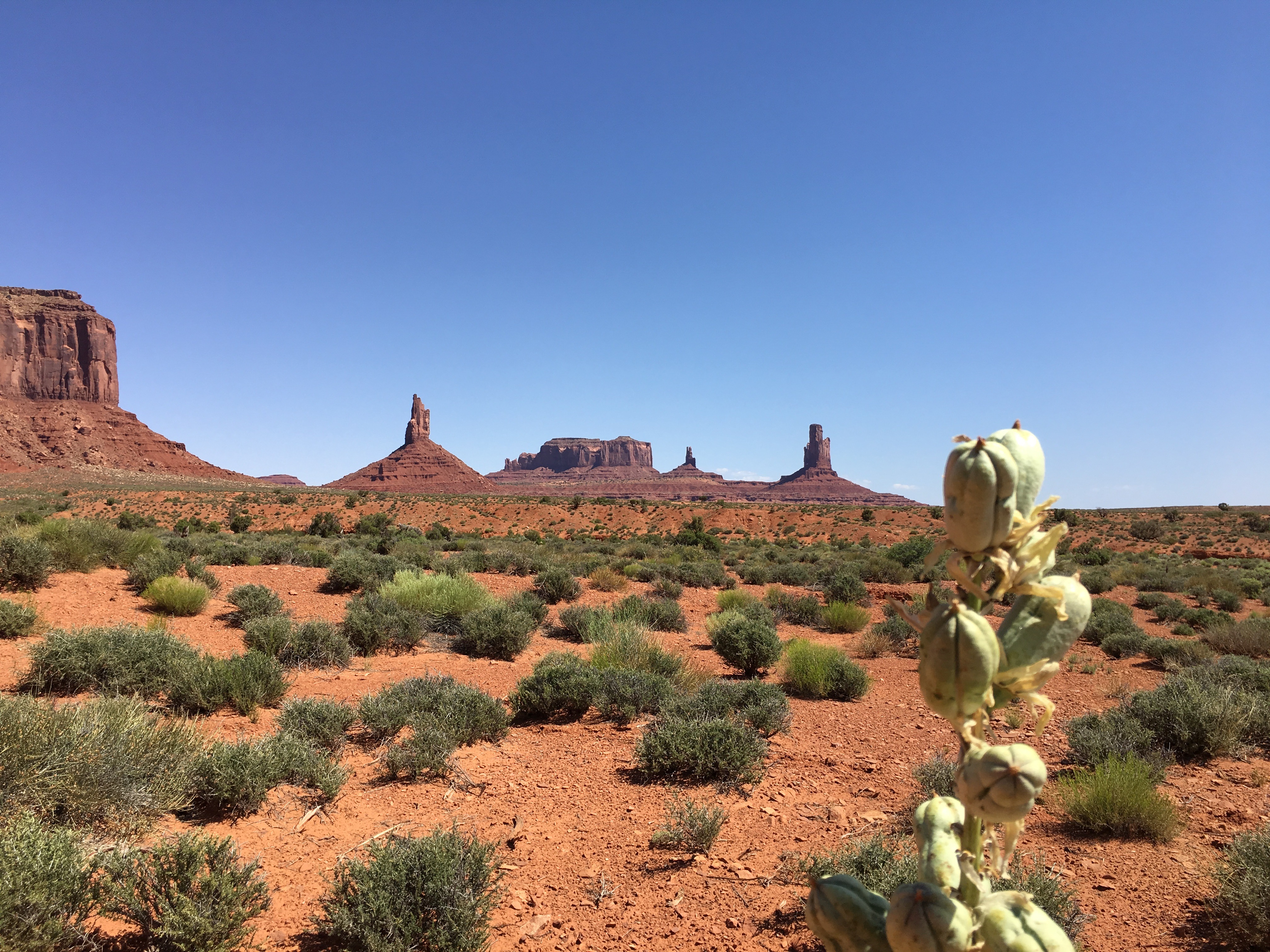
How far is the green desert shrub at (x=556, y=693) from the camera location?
22.6 ft

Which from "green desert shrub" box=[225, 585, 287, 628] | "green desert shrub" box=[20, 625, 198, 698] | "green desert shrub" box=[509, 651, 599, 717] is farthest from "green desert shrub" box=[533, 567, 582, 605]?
"green desert shrub" box=[20, 625, 198, 698]

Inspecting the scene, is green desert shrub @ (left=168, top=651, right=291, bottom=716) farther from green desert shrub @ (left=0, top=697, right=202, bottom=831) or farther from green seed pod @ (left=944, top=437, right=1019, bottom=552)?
green seed pod @ (left=944, top=437, right=1019, bottom=552)

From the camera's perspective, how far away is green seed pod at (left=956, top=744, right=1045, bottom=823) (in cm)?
95

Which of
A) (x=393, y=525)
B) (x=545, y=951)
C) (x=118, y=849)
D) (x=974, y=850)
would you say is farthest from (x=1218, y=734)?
(x=393, y=525)

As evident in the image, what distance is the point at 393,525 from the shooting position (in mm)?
33531

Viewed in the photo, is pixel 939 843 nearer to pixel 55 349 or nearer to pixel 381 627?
pixel 381 627

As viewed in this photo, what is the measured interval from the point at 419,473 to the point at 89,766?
106 meters

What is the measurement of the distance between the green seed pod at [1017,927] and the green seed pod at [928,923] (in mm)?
44

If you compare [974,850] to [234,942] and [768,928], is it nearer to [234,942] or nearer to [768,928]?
[768,928]

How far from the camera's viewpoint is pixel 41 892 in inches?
105

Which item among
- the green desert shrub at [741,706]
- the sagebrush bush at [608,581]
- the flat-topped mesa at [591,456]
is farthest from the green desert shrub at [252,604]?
the flat-topped mesa at [591,456]

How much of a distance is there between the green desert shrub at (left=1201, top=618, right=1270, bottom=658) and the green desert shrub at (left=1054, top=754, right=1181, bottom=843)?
8079mm

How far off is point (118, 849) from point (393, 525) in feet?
105

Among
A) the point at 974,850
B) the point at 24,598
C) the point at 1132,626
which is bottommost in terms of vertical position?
the point at 1132,626
